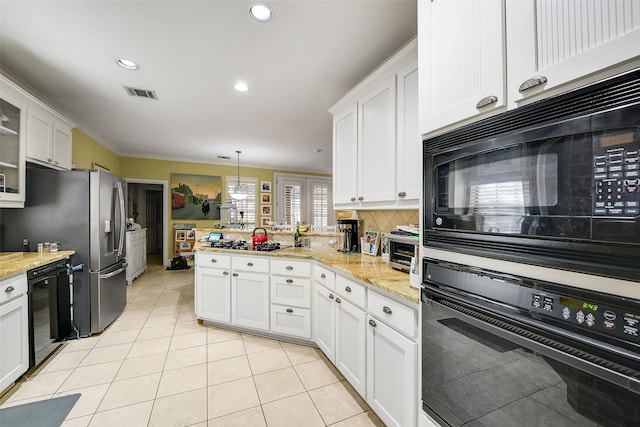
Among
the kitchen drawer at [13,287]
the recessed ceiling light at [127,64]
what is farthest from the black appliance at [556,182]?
the kitchen drawer at [13,287]

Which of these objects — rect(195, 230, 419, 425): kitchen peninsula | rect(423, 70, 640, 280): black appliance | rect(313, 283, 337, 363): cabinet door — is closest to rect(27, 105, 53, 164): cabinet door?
rect(195, 230, 419, 425): kitchen peninsula

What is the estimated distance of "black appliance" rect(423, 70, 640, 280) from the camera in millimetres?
611

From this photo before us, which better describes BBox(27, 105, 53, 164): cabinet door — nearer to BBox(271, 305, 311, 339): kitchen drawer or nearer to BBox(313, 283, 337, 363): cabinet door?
BBox(271, 305, 311, 339): kitchen drawer

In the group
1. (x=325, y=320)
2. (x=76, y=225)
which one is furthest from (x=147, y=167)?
(x=325, y=320)

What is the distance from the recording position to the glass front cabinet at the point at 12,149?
2.32 metres

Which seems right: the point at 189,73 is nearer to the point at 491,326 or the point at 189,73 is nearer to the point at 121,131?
the point at 121,131

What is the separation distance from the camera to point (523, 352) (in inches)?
32.0

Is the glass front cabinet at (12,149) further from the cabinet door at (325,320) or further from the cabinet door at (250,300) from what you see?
the cabinet door at (325,320)

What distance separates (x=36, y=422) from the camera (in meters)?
1.63

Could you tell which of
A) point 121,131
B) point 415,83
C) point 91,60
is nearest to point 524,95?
point 415,83

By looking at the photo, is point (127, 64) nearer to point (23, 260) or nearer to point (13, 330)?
point (23, 260)

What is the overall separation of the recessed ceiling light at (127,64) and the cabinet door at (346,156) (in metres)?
1.93

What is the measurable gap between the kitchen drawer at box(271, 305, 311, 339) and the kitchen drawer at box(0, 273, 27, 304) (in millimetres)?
1942

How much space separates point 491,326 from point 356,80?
2.49 metres
